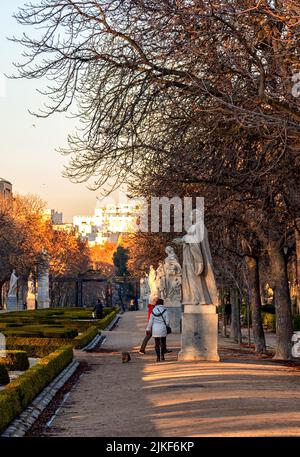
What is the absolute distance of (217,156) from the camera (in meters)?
17.7

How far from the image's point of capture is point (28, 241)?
72.4m

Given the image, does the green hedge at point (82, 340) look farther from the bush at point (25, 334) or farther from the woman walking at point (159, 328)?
the woman walking at point (159, 328)

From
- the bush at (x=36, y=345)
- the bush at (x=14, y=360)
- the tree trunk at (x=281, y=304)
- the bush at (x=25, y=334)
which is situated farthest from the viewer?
the bush at (x=25, y=334)

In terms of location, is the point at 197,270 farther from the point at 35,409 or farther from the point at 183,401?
the point at 35,409

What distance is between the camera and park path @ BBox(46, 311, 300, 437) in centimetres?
1123

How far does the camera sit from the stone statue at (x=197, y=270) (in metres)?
21.9

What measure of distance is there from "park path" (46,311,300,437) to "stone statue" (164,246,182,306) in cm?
2049

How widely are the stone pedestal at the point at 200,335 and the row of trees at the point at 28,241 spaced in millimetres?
42177

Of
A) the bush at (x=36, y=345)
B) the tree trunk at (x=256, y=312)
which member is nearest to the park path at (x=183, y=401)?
the bush at (x=36, y=345)

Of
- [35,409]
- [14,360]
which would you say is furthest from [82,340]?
[35,409]

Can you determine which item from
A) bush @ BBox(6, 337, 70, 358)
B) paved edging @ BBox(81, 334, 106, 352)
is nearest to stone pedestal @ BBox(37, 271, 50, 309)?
paved edging @ BBox(81, 334, 106, 352)

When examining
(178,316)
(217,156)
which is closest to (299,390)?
(217,156)
